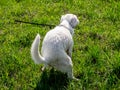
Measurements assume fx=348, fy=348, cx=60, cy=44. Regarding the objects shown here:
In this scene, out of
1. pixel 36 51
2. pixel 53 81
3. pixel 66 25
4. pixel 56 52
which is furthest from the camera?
pixel 66 25

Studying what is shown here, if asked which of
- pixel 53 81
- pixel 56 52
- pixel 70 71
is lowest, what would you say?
pixel 53 81

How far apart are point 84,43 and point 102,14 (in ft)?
3.73

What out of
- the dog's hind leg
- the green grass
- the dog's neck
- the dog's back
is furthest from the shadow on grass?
the dog's neck

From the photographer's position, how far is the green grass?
5188 millimetres

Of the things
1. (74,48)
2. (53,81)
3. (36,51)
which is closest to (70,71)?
(53,81)

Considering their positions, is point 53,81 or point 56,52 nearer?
point 56,52

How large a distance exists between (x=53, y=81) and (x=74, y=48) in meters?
1.05

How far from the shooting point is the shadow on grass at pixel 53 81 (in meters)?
5.08

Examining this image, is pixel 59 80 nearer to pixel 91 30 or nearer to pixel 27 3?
pixel 91 30

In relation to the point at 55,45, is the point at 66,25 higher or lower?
higher

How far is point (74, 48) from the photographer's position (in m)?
6.09

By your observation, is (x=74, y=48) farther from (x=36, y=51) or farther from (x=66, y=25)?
(x=36, y=51)

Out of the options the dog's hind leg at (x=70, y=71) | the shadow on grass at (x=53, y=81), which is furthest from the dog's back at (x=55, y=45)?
the shadow on grass at (x=53, y=81)

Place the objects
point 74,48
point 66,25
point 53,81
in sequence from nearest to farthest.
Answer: point 53,81 < point 66,25 < point 74,48
